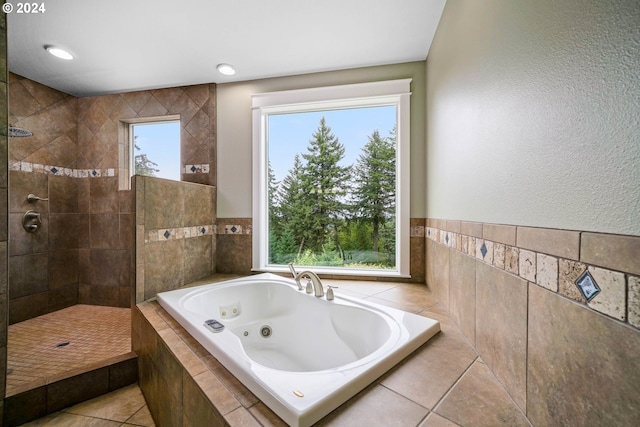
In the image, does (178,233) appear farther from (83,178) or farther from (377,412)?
(377,412)

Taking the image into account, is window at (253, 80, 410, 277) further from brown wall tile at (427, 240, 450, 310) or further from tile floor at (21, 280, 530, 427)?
tile floor at (21, 280, 530, 427)

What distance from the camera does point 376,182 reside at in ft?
7.57

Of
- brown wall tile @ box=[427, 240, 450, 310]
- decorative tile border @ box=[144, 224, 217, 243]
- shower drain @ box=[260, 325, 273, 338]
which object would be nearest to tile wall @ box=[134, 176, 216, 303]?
decorative tile border @ box=[144, 224, 217, 243]

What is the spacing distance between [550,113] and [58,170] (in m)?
3.73

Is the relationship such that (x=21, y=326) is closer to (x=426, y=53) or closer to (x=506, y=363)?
(x=506, y=363)

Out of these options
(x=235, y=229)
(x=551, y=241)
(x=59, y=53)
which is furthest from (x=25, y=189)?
(x=551, y=241)

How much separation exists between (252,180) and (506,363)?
7.25ft

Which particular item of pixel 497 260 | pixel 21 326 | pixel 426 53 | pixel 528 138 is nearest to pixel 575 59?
pixel 528 138

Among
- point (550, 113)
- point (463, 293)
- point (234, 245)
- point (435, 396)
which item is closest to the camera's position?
point (550, 113)

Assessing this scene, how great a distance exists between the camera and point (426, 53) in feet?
6.66

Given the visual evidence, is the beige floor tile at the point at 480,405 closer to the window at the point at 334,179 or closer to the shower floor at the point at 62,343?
the window at the point at 334,179

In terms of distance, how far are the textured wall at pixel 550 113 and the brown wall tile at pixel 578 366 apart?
19 cm

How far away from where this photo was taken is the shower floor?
4.92 feet

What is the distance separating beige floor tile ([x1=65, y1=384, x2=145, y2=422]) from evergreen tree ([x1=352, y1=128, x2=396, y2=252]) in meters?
1.96
